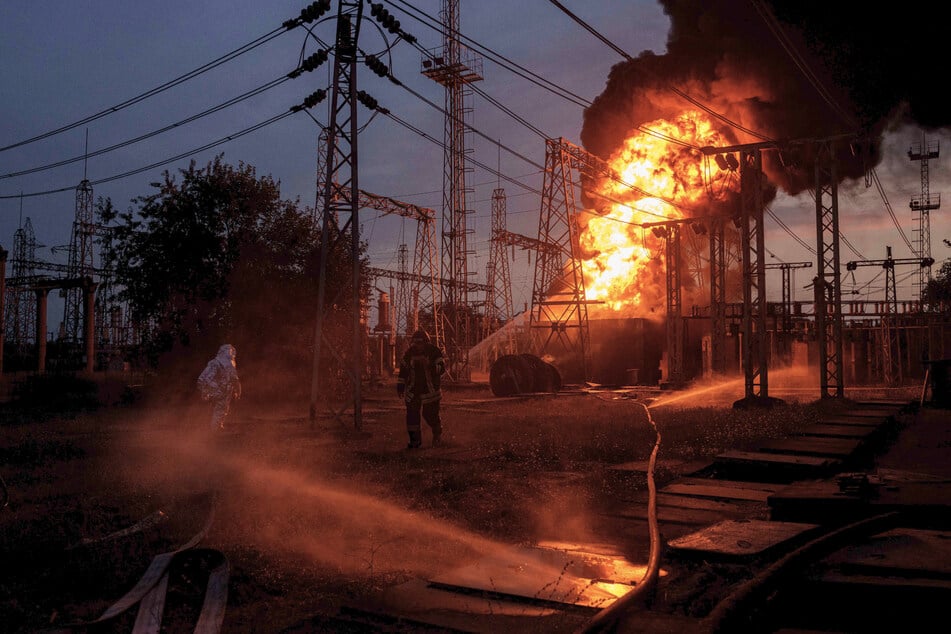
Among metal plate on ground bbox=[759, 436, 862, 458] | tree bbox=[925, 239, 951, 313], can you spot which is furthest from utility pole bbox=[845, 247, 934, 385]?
metal plate on ground bbox=[759, 436, 862, 458]

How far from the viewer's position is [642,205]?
41656mm

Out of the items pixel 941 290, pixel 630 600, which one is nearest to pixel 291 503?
pixel 630 600

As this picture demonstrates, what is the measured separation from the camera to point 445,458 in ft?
37.9

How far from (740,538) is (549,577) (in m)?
1.42

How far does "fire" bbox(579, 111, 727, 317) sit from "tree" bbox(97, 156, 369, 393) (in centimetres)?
2144

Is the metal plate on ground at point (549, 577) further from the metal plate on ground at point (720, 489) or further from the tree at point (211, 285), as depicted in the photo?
the tree at point (211, 285)

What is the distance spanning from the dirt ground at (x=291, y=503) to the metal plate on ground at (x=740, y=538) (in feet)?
1.67

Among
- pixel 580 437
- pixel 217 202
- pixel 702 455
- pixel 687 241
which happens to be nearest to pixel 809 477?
pixel 702 455

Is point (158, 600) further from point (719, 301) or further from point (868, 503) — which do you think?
point (719, 301)

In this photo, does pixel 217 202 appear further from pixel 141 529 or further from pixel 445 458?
pixel 141 529

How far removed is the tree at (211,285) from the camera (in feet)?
78.5

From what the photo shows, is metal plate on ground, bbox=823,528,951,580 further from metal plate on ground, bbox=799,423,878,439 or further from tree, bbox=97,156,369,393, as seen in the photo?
tree, bbox=97,156,369,393

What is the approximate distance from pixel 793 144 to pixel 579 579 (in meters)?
20.5

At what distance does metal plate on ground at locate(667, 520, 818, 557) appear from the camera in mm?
5012
